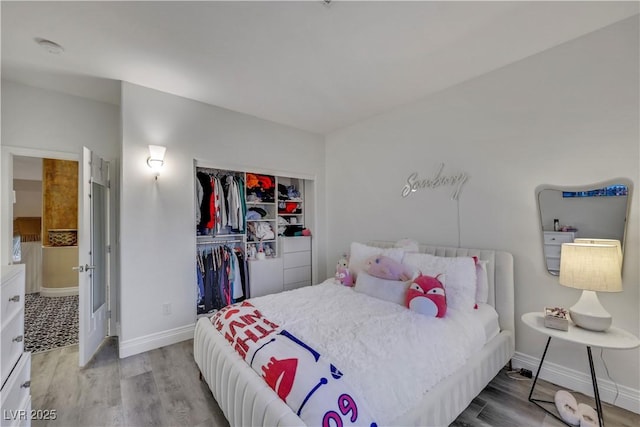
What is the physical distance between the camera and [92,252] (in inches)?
102

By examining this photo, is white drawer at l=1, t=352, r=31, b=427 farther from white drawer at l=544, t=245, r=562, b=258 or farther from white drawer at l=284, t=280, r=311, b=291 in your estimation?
white drawer at l=544, t=245, r=562, b=258

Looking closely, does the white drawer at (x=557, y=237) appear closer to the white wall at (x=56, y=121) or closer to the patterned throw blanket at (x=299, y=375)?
the patterned throw blanket at (x=299, y=375)

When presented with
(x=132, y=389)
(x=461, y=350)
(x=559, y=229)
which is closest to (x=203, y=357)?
(x=132, y=389)

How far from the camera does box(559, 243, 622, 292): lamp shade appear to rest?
1.70m

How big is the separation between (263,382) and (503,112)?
292cm

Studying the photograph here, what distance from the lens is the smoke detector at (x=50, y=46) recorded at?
6.63ft

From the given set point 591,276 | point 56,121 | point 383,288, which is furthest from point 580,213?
point 56,121

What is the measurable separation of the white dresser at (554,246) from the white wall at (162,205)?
3.33 m

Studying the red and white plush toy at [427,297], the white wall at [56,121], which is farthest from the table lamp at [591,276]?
the white wall at [56,121]

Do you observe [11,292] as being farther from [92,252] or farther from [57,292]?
[57,292]

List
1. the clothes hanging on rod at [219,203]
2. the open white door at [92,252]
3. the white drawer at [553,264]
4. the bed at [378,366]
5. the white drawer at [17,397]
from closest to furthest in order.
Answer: the white drawer at [17,397]
the bed at [378,366]
the white drawer at [553,264]
the open white door at [92,252]
the clothes hanging on rod at [219,203]

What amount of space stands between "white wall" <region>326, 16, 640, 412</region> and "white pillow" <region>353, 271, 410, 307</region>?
91cm

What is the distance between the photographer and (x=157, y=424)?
1727 mm

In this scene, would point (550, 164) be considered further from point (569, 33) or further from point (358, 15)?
point (358, 15)
